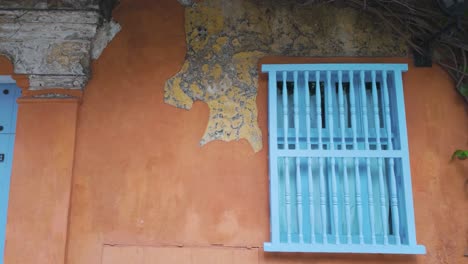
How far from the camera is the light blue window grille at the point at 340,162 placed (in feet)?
7.73

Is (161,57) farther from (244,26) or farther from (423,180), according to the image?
(423,180)

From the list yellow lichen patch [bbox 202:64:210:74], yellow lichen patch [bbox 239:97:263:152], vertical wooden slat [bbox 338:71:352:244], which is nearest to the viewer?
vertical wooden slat [bbox 338:71:352:244]

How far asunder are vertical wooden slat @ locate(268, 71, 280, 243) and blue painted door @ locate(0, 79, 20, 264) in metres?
1.69

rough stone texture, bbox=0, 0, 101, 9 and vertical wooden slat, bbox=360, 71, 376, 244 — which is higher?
rough stone texture, bbox=0, 0, 101, 9

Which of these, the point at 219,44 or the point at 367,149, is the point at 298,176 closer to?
the point at 367,149

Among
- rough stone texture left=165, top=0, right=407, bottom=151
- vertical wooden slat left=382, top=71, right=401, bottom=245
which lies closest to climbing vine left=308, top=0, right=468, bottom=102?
rough stone texture left=165, top=0, right=407, bottom=151

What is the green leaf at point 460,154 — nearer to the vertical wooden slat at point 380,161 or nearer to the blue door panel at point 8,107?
the vertical wooden slat at point 380,161

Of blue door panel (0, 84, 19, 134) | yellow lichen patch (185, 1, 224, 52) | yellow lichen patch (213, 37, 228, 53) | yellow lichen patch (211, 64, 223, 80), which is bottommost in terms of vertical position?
blue door panel (0, 84, 19, 134)

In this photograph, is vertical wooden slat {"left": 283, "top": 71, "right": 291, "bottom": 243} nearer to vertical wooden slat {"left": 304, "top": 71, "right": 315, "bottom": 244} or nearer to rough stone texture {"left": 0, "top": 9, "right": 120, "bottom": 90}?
vertical wooden slat {"left": 304, "top": 71, "right": 315, "bottom": 244}

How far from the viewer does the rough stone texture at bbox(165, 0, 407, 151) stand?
2611 mm

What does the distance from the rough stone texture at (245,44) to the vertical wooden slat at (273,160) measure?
0.39ft

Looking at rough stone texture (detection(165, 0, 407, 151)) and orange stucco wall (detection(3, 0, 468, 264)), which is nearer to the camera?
orange stucco wall (detection(3, 0, 468, 264))

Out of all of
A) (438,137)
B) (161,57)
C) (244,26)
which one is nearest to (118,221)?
(161,57)

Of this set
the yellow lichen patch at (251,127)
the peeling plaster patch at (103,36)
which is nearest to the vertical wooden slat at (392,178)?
the yellow lichen patch at (251,127)
